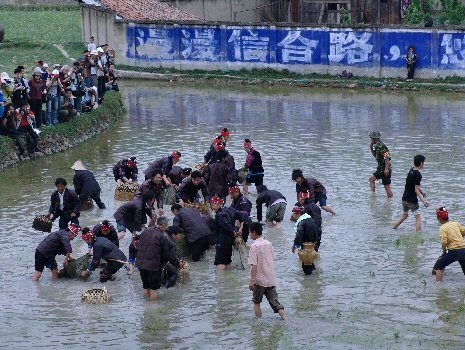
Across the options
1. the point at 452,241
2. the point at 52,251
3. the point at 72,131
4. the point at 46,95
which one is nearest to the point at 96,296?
the point at 52,251

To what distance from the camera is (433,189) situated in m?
25.1

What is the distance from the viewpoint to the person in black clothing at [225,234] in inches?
772

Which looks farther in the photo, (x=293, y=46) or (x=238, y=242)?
(x=293, y=46)

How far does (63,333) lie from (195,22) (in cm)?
2921

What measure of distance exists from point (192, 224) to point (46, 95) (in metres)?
10.8

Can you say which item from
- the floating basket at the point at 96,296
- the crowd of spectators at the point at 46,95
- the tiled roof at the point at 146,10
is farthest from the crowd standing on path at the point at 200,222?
the tiled roof at the point at 146,10

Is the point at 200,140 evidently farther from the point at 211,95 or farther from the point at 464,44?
the point at 464,44

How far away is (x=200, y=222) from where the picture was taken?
2031 cm

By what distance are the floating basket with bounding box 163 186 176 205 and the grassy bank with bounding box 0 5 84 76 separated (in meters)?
17.5

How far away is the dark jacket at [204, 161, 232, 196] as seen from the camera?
23.4m

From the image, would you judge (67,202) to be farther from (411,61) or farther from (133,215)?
(411,61)

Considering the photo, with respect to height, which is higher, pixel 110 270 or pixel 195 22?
pixel 195 22

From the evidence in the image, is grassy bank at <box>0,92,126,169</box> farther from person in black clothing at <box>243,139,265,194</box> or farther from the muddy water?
person in black clothing at <box>243,139,265,194</box>

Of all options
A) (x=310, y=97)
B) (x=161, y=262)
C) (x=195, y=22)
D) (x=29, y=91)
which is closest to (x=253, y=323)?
(x=161, y=262)
